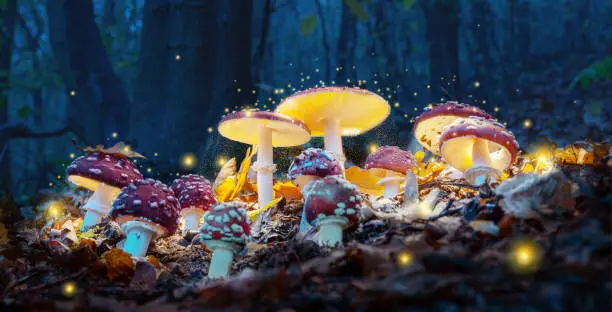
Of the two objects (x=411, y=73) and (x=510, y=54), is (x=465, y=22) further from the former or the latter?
(x=411, y=73)

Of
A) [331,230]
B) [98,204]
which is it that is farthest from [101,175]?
[331,230]

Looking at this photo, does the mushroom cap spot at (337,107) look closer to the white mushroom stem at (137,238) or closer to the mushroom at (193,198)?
the mushroom at (193,198)

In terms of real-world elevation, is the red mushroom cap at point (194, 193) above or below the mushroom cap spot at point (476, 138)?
below

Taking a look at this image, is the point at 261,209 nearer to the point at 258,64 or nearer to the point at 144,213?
the point at 144,213

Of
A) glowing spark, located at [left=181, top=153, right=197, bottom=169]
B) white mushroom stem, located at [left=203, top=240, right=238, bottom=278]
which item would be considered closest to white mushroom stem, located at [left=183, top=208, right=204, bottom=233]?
white mushroom stem, located at [left=203, top=240, right=238, bottom=278]

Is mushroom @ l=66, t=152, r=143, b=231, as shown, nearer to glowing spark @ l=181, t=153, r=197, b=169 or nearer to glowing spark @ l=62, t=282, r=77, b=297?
glowing spark @ l=62, t=282, r=77, b=297

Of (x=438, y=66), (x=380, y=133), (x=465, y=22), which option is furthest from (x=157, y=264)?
(x=465, y=22)

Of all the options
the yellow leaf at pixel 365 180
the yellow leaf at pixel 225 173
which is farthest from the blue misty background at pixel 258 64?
the yellow leaf at pixel 365 180
